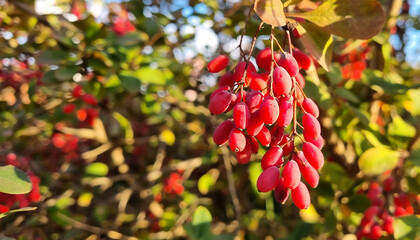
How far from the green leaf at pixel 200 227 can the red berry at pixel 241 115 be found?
0.72 meters

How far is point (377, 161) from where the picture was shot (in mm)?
1153

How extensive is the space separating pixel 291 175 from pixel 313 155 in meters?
0.05

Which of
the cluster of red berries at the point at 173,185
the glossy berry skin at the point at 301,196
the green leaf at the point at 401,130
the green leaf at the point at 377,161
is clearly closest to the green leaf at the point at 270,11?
the glossy berry skin at the point at 301,196

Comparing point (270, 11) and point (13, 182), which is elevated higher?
point (270, 11)

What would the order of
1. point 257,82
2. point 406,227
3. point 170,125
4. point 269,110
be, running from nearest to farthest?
point 269,110
point 257,82
point 406,227
point 170,125

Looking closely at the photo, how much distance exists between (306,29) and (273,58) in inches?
4.3

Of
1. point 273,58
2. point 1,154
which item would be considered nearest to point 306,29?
point 273,58

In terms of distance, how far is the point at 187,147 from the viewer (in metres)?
2.45

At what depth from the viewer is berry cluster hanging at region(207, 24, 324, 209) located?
2.19 feet

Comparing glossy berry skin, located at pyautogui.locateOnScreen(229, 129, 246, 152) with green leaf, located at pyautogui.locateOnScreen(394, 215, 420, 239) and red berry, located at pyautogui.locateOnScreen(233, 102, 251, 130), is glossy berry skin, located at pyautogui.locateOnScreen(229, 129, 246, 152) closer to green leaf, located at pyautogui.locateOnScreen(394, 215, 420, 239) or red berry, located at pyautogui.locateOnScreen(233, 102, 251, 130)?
red berry, located at pyautogui.locateOnScreen(233, 102, 251, 130)

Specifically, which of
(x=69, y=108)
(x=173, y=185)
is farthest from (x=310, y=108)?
(x=173, y=185)

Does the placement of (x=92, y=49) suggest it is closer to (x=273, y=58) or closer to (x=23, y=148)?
(x=273, y=58)

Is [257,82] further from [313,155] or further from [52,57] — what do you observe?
[52,57]

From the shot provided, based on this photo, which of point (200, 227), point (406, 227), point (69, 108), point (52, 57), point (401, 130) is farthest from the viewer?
point (69, 108)
